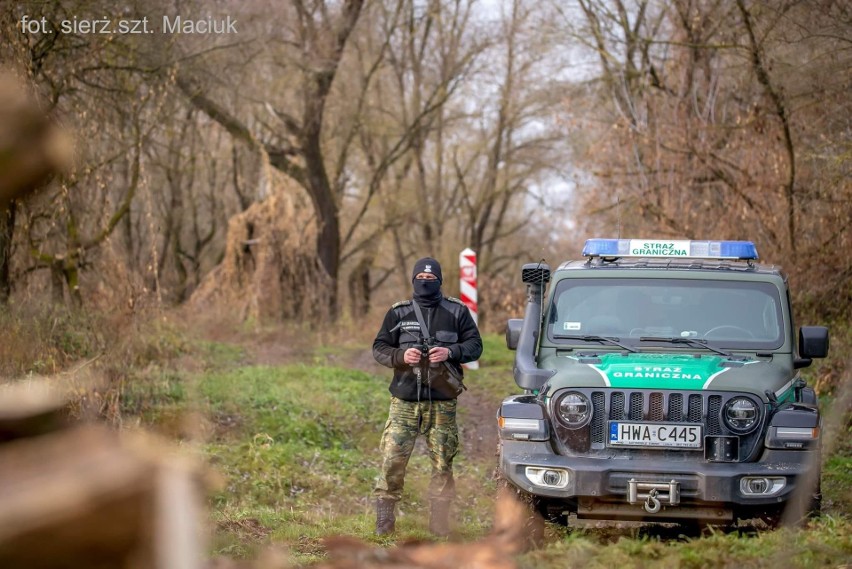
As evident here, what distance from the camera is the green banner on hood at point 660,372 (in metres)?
7.13

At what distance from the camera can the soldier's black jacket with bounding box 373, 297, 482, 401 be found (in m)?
8.27

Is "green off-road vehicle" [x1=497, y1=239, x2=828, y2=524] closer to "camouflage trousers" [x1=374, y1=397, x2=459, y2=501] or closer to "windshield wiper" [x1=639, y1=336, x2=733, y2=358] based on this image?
"windshield wiper" [x1=639, y1=336, x2=733, y2=358]

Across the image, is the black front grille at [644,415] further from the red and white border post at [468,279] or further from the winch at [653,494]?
the red and white border post at [468,279]

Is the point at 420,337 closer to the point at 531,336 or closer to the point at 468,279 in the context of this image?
the point at 531,336

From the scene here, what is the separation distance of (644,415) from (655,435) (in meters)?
0.15

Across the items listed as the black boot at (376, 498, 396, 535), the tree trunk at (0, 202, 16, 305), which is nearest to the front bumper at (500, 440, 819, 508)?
the black boot at (376, 498, 396, 535)

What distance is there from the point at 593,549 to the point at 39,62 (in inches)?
385

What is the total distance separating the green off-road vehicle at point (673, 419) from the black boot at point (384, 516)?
1.15 m

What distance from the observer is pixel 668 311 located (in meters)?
8.24

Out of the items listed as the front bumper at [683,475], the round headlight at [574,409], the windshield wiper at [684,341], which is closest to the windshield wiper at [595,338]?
the windshield wiper at [684,341]

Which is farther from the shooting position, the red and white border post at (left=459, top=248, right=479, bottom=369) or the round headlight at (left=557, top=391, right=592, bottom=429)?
the red and white border post at (left=459, top=248, right=479, bottom=369)

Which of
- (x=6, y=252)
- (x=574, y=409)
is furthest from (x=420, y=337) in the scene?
(x=6, y=252)

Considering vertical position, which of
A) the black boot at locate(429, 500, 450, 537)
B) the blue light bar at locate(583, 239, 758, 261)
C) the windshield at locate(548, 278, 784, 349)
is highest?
the blue light bar at locate(583, 239, 758, 261)

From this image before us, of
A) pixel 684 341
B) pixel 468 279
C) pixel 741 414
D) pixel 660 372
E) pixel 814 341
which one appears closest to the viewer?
→ pixel 741 414
